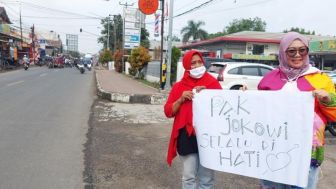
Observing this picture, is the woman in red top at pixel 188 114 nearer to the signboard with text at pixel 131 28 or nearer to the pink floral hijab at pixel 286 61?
the pink floral hijab at pixel 286 61

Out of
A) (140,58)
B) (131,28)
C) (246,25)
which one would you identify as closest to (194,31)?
(246,25)

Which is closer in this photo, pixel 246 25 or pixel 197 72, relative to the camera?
pixel 197 72

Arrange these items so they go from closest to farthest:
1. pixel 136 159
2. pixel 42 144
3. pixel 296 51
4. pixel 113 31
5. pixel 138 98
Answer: pixel 296 51
pixel 136 159
pixel 42 144
pixel 138 98
pixel 113 31

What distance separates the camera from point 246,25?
8106 cm

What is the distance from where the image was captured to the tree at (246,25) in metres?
80.7

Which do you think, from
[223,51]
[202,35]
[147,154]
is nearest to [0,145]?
[147,154]

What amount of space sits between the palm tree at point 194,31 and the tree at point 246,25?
9.29 meters

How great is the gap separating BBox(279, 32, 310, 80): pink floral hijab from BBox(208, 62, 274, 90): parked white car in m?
11.0

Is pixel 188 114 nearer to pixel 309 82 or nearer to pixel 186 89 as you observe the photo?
pixel 186 89

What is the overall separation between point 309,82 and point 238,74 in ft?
38.1

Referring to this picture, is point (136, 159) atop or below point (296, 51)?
below

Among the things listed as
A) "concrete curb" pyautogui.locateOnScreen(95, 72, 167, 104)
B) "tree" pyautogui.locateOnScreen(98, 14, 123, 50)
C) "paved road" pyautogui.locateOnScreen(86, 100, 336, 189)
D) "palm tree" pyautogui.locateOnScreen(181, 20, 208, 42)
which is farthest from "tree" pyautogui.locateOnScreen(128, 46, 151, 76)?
"palm tree" pyautogui.locateOnScreen(181, 20, 208, 42)

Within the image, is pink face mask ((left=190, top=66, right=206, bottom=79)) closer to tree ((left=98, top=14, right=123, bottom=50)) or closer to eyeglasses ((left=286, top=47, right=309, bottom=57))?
eyeglasses ((left=286, top=47, right=309, bottom=57))

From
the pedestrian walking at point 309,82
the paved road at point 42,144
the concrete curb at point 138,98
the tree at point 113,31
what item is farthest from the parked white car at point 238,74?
the tree at point 113,31
